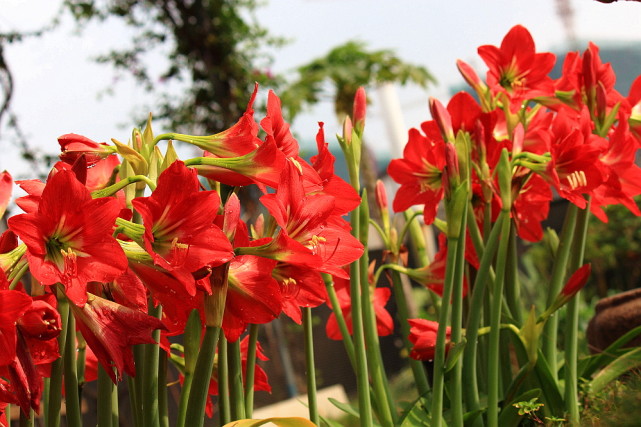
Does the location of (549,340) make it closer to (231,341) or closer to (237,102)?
(231,341)

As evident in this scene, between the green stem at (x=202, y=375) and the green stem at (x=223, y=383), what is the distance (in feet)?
0.29

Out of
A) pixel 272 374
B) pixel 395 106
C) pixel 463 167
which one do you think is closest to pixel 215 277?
pixel 463 167

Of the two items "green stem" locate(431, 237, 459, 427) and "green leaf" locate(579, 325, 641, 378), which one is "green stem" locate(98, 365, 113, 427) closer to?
"green stem" locate(431, 237, 459, 427)

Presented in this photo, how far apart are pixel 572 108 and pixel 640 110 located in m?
0.12

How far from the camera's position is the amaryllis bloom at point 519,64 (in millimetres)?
947

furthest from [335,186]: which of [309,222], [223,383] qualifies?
[223,383]

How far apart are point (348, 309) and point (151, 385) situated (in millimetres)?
393

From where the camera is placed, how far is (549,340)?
891 mm

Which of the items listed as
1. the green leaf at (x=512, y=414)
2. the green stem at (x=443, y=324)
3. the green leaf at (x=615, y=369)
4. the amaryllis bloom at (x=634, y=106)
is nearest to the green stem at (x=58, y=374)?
the green stem at (x=443, y=324)

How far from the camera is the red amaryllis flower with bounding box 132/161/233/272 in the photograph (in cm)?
50

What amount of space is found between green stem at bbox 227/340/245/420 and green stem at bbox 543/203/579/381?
15.3 inches

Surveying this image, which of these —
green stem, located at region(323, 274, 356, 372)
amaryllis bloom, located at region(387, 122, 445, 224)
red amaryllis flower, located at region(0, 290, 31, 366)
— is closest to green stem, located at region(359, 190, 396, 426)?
green stem, located at region(323, 274, 356, 372)

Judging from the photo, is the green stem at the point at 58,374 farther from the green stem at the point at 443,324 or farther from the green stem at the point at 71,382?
the green stem at the point at 443,324

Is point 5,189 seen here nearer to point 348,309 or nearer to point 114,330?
point 114,330
